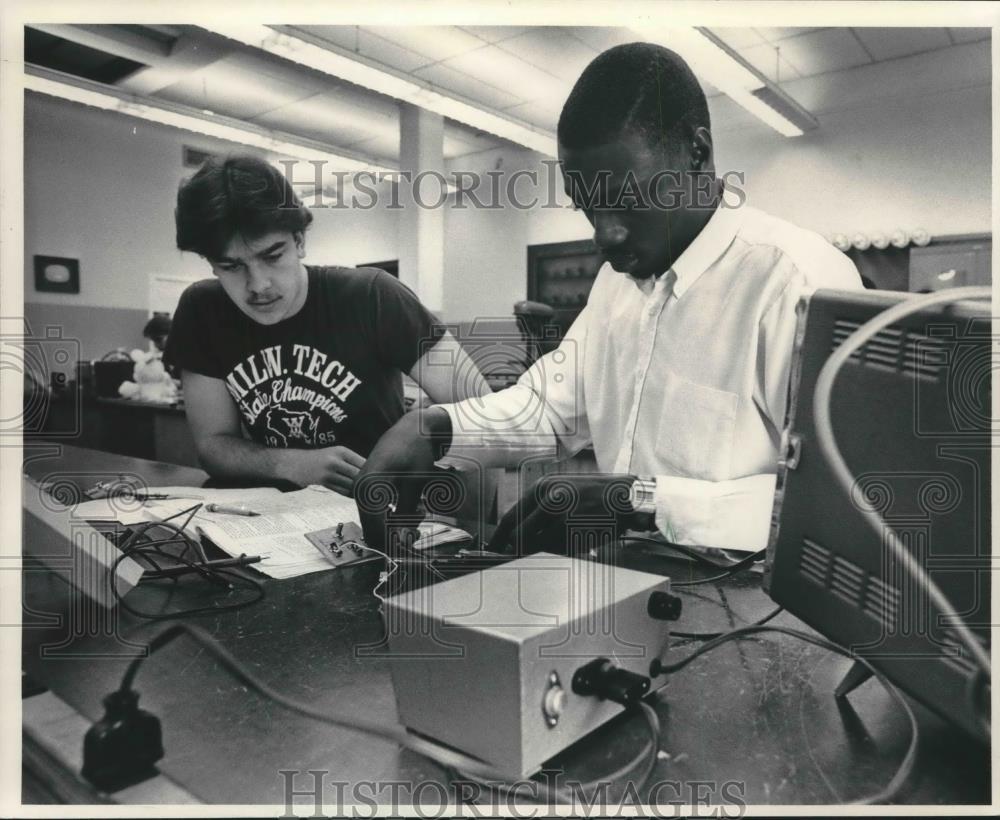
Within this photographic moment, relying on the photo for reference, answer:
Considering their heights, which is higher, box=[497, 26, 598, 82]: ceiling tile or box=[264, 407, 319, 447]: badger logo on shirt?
box=[497, 26, 598, 82]: ceiling tile

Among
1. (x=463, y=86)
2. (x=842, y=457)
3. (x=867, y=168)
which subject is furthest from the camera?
(x=867, y=168)

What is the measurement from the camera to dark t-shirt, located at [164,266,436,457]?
4.42ft

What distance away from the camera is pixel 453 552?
916mm

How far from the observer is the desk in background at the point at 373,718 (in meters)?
0.43

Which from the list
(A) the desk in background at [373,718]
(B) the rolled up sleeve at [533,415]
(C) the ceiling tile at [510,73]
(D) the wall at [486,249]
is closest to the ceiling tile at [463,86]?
(C) the ceiling tile at [510,73]

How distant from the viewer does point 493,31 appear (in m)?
0.81

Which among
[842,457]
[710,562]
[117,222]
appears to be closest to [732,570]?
[710,562]

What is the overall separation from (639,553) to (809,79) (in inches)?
50.5

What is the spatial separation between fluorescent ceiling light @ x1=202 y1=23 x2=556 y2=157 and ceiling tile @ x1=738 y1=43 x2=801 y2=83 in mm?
423

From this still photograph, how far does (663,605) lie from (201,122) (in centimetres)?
132

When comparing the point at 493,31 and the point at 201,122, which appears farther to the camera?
the point at 201,122

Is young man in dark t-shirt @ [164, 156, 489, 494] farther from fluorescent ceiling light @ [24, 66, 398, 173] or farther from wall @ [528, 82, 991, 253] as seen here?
wall @ [528, 82, 991, 253]

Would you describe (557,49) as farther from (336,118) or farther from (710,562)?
(710,562)

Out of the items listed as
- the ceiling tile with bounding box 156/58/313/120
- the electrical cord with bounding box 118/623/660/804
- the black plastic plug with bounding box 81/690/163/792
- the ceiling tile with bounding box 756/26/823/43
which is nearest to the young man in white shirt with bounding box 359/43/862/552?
the ceiling tile with bounding box 756/26/823/43
